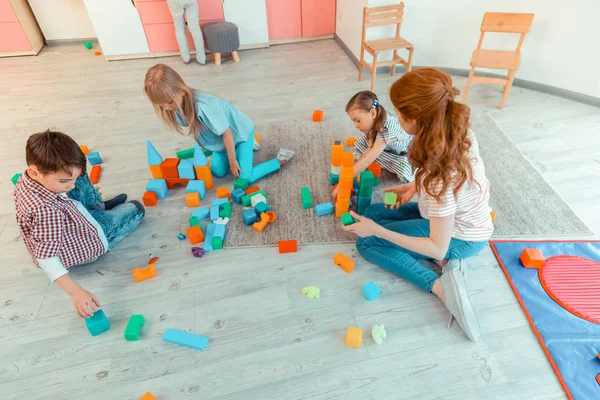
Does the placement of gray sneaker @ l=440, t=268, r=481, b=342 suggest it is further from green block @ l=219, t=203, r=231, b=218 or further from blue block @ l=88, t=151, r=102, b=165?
blue block @ l=88, t=151, r=102, b=165

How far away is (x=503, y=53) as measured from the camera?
2949 millimetres

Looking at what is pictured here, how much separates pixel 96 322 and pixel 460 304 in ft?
4.80

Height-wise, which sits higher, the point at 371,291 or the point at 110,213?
the point at 110,213

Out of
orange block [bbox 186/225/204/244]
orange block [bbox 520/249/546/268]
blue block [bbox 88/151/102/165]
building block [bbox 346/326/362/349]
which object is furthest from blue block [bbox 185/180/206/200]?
orange block [bbox 520/249/546/268]

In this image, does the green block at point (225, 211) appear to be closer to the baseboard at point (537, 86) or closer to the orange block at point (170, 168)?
the orange block at point (170, 168)

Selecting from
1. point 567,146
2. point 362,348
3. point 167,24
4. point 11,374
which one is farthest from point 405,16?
point 11,374

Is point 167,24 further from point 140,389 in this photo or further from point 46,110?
point 140,389

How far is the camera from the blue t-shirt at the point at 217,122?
2.04 m

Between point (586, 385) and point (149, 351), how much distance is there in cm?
165

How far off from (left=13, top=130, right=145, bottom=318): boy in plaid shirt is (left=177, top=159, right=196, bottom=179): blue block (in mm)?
556

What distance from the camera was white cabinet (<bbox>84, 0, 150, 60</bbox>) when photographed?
3.64 metres

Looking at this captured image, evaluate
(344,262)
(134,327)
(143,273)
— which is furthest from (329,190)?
(134,327)

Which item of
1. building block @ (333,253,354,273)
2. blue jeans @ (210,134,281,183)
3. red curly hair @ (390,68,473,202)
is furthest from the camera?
blue jeans @ (210,134,281,183)

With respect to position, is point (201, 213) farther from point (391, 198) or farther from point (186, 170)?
point (391, 198)
